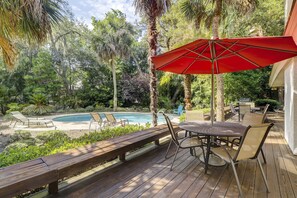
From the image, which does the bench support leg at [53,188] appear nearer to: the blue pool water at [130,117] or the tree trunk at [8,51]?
the tree trunk at [8,51]

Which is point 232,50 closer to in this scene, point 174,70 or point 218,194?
point 174,70

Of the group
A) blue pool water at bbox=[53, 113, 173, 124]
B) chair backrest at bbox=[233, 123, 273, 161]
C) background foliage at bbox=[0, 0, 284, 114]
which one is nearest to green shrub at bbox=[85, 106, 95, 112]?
background foliage at bbox=[0, 0, 284, 114]

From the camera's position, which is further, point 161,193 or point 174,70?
point 174,70

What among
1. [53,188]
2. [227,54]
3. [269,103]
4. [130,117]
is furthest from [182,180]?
[269,103]

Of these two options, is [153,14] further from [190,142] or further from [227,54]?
[190,142]

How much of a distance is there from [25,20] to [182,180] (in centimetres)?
432

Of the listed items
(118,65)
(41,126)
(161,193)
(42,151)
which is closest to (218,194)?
(161,193)

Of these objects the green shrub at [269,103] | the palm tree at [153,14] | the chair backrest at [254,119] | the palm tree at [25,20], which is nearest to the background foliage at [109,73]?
the green shrub at [269,103]

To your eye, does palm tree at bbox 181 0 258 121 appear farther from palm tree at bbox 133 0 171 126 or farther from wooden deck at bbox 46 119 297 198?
wooden deck at bbox 46 119 297 198

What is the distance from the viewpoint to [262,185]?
275cm

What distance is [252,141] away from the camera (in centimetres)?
249

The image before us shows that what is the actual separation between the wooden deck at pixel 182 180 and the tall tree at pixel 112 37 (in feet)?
41.0

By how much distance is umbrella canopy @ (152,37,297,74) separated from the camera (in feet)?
8.30

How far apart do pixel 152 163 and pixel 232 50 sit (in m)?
2.47
